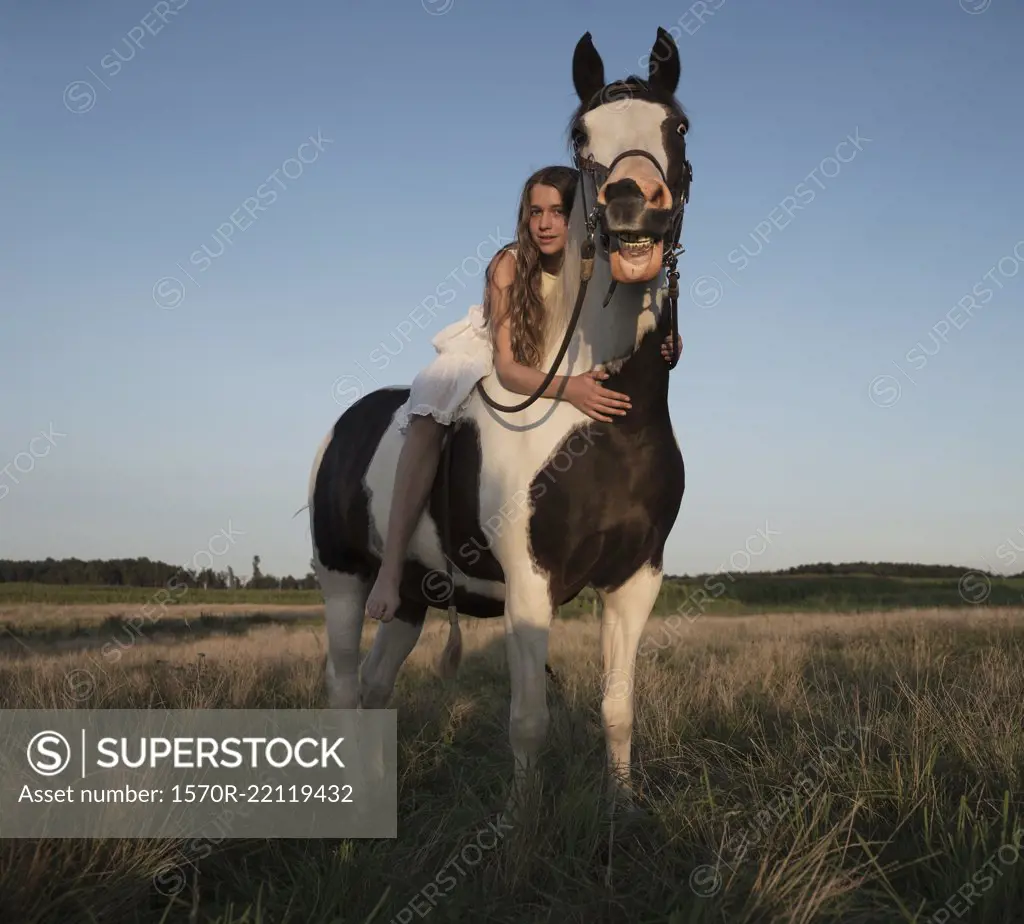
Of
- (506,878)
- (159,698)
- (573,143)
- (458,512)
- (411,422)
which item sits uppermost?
(573,143)

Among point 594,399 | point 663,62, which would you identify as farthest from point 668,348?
point 663,62

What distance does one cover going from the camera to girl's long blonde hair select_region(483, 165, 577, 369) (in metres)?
3.55

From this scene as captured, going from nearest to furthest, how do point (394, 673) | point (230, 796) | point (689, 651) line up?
1. point (230, 796)
2. point (394, 673)
3. point (689, 651)

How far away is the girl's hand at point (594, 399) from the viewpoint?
10.9 feet

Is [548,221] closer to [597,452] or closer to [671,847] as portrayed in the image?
[597,452]

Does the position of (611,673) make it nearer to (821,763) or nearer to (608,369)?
(821,763)

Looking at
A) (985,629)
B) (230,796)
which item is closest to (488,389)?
(230,796)

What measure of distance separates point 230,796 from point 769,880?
2056 mm

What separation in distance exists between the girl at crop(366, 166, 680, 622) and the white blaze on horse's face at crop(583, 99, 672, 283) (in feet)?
1.34

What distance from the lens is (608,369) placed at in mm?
3393

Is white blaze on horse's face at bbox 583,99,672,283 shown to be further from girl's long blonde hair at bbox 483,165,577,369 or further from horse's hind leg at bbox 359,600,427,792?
horse's hind leg at bbox 359,600,427,792

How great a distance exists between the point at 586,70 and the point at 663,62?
1.12 ft
